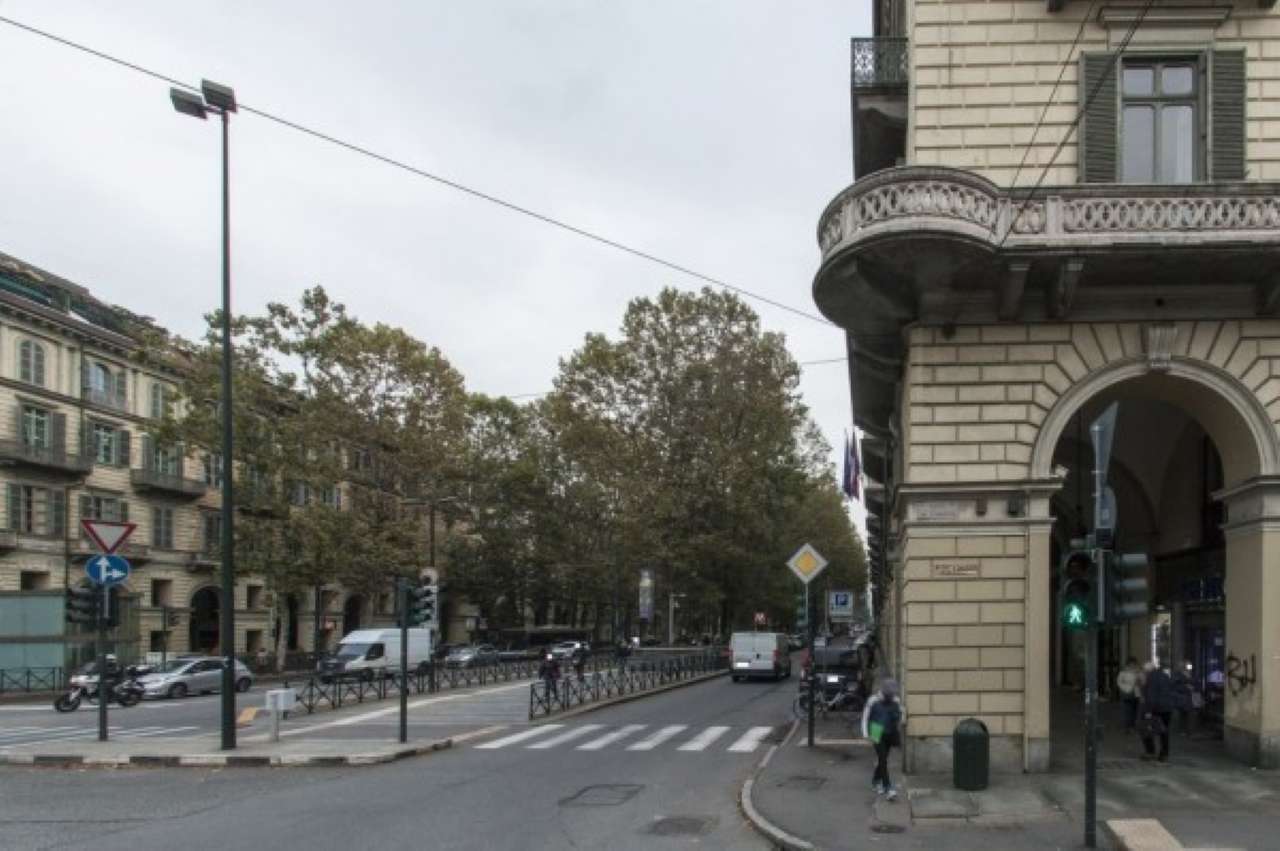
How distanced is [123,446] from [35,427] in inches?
227

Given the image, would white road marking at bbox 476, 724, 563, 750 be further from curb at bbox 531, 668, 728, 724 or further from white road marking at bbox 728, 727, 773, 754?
white road marking at bbox 728, 727, 773, 754

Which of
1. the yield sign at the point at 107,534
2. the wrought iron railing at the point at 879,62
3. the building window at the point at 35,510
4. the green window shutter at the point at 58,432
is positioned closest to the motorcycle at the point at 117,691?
the yield sign at the point at 107,534

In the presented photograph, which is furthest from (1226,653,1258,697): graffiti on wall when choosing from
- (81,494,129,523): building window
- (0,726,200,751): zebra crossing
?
(81,494,129,523): building window

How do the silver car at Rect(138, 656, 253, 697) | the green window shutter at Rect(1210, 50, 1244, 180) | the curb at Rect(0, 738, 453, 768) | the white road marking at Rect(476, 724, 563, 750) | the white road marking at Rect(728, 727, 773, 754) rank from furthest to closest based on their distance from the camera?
the silver car at Rect(138, 656, 253, 697)
the white road marking at Rect(476, 724, 563, 750)
the white road marking at Rect(728, 727, 773, 754)
the curb at Rect(0, 738, 453, 768)
the green window shutter at Rect(1210, 50, 1244, 180)

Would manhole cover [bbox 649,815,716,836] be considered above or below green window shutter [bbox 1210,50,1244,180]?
below

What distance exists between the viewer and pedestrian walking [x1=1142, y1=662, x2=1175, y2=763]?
1550cm

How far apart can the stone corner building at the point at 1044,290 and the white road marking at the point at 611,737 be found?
7.17 meters

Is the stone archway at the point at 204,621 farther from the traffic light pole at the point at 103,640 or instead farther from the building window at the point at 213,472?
the traffic light pole at the point at 103,640

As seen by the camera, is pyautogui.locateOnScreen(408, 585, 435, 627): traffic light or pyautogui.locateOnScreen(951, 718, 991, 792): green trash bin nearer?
pyautogui.locateOnScreen(951, 718, 991, 792): green trash bin

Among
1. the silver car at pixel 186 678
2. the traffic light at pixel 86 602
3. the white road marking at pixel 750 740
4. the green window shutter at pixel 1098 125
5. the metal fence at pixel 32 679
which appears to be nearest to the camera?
the green window shutter at pixel 1098 125

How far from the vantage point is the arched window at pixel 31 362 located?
48875 mm

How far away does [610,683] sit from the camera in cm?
3372

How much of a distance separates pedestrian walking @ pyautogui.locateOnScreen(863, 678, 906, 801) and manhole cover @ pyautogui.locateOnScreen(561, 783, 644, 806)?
3128 millimetres

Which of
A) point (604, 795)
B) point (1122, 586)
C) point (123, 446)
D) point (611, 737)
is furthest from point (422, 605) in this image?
point (123, 446)
